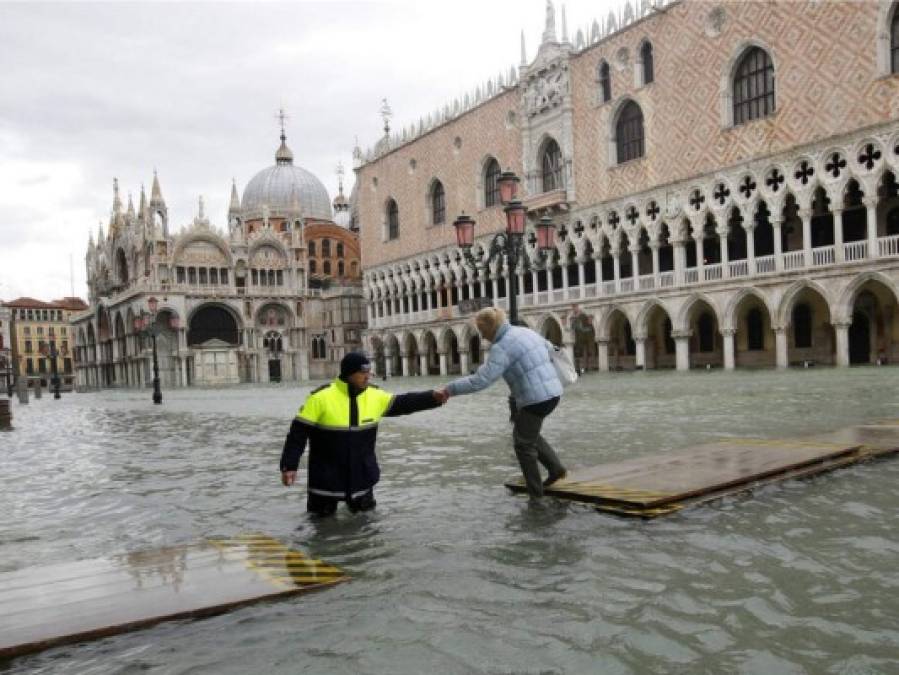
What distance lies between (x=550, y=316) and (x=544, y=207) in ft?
17.8

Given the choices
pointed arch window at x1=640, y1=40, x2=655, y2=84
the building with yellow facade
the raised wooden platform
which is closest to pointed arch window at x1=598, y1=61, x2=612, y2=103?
pointed arch window at x1=640, y1=40, x2=655, y2=84

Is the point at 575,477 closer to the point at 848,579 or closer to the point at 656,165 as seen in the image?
the point at 848,579

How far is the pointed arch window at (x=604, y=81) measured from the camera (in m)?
34.0

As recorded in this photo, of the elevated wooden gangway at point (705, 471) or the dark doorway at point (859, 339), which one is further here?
the dark doorway at point (859, 339)

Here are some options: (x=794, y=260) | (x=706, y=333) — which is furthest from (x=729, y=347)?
(x=706, y=333)

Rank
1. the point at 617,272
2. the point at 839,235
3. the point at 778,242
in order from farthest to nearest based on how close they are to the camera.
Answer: the point at 617,272 < the point at 778,242 < the point at 839,235

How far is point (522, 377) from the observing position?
5.57 m

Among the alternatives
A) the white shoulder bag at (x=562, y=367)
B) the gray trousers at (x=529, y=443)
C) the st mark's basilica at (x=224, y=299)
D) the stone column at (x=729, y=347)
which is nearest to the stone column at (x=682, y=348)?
the stone column at (x=729, y=347)

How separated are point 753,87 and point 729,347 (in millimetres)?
9850

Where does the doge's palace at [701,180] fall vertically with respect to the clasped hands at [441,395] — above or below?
above

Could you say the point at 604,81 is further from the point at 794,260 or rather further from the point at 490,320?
the point at 490,320

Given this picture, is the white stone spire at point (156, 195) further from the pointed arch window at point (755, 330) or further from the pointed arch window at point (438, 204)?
the pointed arch window at point (755, 330)

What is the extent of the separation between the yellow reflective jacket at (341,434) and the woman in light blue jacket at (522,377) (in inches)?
18.1

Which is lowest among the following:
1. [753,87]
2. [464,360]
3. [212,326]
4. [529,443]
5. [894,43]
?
[464,360]
